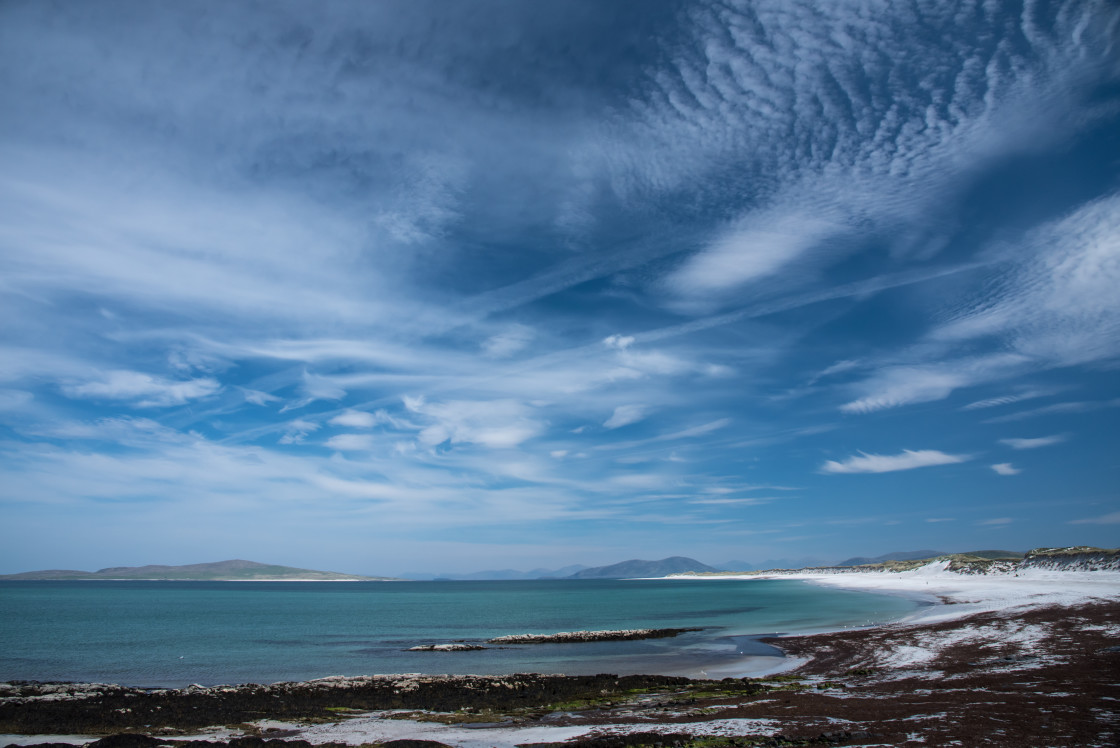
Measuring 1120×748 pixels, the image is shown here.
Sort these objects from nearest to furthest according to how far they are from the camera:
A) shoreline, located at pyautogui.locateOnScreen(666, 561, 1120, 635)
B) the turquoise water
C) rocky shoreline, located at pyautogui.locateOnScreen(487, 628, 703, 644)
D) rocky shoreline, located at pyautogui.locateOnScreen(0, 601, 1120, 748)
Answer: rocky shoreline, located at pyautogui.locateOnScreen(0, 601, 1120, 748)
the turquoise water
shoreline, located at pyautogui.locateOnScreen(666, 561, 1120, 635)
rocky shoreline, located at pyautogui.locateOnScreen(487, 628, 703, 644)

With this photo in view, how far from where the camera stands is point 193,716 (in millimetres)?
21359

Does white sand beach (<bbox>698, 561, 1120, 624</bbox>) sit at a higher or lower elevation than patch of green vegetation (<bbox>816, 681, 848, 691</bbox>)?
lower

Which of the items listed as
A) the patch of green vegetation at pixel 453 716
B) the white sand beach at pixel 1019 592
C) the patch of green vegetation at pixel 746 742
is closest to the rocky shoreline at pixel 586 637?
the white sand beach at pixel 1019 592

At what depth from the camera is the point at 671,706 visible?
20.9 m

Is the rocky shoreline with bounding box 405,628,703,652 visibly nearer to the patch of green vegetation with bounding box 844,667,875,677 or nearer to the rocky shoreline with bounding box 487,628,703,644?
the rocky shoreline with bounding box 487,628,703,644

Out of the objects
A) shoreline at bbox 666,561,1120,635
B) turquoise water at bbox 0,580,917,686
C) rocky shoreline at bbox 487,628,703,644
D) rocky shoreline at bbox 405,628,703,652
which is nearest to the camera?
turquoise water at bbox 0,580,917,686

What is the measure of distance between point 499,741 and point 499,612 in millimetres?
70578

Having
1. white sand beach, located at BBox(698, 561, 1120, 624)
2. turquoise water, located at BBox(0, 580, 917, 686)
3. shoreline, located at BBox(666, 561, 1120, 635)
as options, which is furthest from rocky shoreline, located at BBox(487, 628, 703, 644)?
white sand beach, located at BBox(698, 561, 1120, 624)

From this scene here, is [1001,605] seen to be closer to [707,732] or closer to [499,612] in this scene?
[707,732]

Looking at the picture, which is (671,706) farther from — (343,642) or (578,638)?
(343,642)

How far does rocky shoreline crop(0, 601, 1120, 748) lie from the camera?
1549cm

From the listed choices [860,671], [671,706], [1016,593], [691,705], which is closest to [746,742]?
[691,705]

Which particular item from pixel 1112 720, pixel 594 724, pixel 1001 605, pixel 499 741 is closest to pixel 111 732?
pixel 499 741

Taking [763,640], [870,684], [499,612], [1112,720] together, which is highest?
[1112,720]
